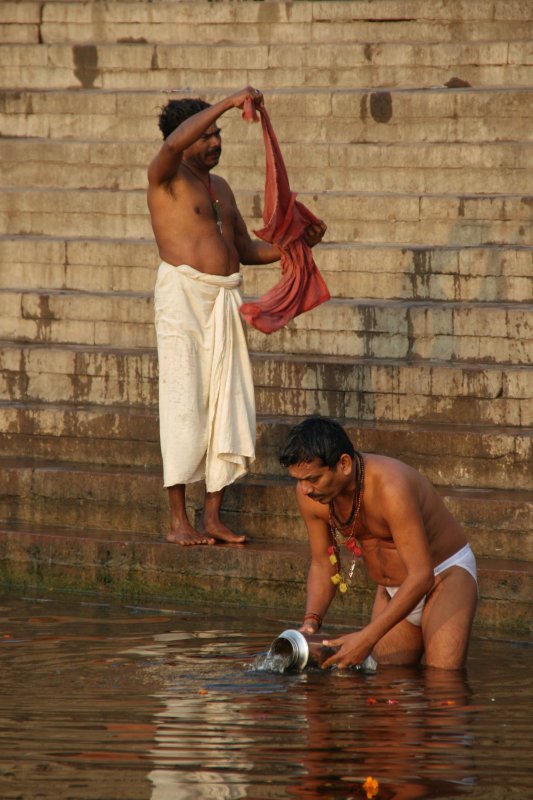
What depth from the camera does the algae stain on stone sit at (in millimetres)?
12164

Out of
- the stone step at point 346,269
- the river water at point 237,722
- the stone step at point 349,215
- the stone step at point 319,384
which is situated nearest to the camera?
the river water at point 237,722

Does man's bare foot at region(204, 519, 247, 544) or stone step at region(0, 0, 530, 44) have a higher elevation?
stone step at region(0, 0, 530, 44)

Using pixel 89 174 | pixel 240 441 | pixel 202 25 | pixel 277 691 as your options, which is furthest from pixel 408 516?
pixel 202 25

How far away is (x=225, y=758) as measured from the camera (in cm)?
515

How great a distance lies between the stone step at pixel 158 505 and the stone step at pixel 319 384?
0.65 metres

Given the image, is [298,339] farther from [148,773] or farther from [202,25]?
[148,773]

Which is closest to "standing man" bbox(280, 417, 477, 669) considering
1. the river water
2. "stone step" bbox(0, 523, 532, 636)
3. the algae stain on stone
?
the river water

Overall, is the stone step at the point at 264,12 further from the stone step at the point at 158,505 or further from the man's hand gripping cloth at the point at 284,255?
the stone step at the point at 158,505

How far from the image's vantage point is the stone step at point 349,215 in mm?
10039

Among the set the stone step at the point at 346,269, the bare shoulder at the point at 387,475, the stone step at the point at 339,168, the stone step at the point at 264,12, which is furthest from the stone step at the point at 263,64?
the bare shoulder at the point at 387,475

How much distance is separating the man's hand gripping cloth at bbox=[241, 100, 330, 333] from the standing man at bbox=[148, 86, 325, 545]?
0.10 metres

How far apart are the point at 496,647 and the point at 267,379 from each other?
110 inches

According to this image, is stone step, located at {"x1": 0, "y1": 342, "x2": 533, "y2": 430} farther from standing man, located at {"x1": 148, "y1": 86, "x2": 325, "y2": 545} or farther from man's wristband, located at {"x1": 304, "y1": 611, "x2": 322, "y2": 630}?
man's wristband, located at {"x1": 304, "y1": 611, "x2": 322, "y2": 630}

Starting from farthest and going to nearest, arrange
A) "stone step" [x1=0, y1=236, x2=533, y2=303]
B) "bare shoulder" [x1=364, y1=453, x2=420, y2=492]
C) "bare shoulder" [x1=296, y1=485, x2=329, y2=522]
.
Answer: "stone step" [x1=0, y1=236, x2=533, y2=303] < "bare shoulder" [x1=296, y1=485, x2=329, y2=522] < "bare shoulder" [x1=364, y1=453, x2=420, y2=492]
